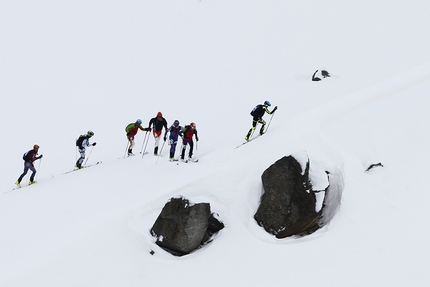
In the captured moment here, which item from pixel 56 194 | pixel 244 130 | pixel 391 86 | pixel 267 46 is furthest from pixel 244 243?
pixel 267 46

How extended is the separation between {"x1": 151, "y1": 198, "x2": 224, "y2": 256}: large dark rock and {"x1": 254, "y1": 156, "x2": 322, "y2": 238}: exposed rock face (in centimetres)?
189

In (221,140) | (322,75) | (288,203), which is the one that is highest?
(288,203)

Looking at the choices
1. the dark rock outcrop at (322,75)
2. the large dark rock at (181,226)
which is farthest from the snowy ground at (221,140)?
the dark rock outcrop at (322,75)

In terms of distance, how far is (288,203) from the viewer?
9578 mm

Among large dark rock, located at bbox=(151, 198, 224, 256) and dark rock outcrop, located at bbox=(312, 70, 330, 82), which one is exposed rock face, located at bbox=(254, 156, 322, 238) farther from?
dark rock outcrop, located at bbox=(312, 70, 330, 82)

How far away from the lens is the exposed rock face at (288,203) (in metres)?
9.56

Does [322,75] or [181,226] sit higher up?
[181,226]

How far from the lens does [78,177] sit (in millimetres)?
14367

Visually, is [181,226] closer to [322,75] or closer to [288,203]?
[288,203]

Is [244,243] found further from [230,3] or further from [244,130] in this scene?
[230,3]

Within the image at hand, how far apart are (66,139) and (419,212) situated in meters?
21.1

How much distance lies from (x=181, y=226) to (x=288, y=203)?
130 inches

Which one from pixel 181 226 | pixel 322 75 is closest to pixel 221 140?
pixel 181 226

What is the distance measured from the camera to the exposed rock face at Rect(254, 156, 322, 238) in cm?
956
